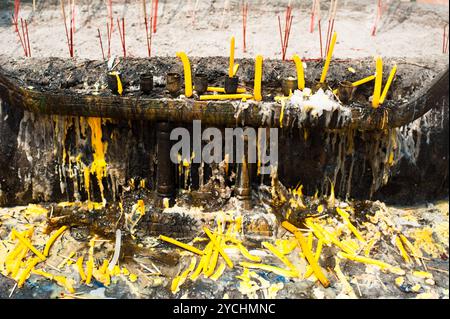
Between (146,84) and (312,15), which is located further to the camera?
(312,15)

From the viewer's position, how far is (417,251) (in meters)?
4.83

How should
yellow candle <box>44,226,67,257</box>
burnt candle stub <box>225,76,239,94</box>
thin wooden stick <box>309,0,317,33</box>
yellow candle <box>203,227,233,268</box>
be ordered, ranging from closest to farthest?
yellow candle <box>203,227,233,268</box>, yellow candle <box>44,226,67,257</box>, burnt candle stub <box>225,76,239,94</box>, thin wooden stick <box>309,0,317,33</box>

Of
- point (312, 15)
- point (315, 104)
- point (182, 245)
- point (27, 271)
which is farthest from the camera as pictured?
point (312, 15)

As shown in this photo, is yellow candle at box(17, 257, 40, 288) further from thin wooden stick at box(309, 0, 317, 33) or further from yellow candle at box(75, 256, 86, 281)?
thin wooden stick at box(309, 0, 317, 33)

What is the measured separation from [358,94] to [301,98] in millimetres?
1106

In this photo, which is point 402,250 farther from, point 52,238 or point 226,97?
point 52,238

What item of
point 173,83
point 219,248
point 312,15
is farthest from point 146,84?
point 312,15

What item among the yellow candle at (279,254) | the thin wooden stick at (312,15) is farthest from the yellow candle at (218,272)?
the thin wooden stick at (312,15)

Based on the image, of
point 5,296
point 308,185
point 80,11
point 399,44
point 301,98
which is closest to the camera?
point 5,296

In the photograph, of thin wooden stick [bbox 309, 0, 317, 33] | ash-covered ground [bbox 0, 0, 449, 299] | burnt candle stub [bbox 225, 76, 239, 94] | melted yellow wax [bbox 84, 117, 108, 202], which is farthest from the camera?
thin wooden stick [bbox 309, 0, 317, 33]

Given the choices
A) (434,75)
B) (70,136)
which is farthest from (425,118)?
(70,136)

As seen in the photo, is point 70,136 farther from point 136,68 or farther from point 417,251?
point 417,251

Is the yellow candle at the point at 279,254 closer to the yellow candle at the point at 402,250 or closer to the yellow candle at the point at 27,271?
the yellow candle at the point at 402,250

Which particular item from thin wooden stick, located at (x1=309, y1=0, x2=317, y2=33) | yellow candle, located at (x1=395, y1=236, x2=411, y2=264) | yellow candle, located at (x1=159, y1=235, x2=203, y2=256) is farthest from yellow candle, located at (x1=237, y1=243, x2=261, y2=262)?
thin wooden stick, located at (x1=309, y1=0, x2=317, y2=33)
